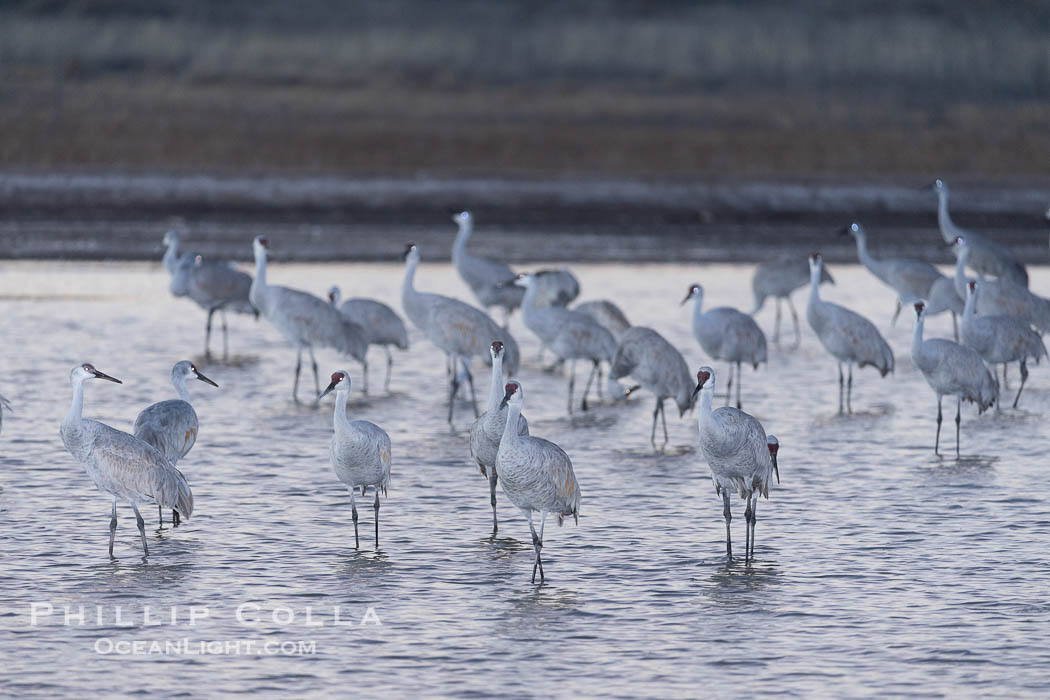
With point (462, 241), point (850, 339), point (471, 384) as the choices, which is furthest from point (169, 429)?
point (462, 241)

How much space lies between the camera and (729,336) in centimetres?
1797

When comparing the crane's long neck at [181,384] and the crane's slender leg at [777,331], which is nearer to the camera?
the crane's long neck at [181,384]

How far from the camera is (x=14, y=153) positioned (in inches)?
2128

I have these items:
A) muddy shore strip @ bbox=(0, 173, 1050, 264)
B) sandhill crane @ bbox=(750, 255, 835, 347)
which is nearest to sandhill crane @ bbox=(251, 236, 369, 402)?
sandhill crane @ bbox=(750, 255, 835, 347)

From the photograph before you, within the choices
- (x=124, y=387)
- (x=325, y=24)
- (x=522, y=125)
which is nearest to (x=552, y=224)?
(x=124, y=387)

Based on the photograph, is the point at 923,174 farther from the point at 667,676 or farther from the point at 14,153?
the point at 667,676

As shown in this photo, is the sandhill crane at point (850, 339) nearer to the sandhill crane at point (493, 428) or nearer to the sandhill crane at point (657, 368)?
the sandhill crane at point (657, 368)

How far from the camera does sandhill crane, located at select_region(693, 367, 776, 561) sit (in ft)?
39.0

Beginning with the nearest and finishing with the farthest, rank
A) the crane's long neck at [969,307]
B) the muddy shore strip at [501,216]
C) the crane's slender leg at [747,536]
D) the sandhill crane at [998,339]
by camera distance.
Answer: the crane's slender leg at [747,536] < the sandhill crane at [998,339] < the crane's long neck at [969,307] < the muddy shore strip at [501,216]

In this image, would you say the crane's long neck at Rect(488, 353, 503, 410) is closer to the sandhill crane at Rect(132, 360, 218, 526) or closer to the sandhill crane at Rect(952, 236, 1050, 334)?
the sandhill crane at Rect(132, 360, 218, 526)

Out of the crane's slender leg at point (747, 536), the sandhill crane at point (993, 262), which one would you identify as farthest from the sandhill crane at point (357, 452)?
the sandhill crane at point (993, 262)

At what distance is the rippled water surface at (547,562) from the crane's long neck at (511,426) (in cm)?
88

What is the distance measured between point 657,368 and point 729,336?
1.91 metres

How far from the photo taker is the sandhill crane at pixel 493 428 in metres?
12.5
